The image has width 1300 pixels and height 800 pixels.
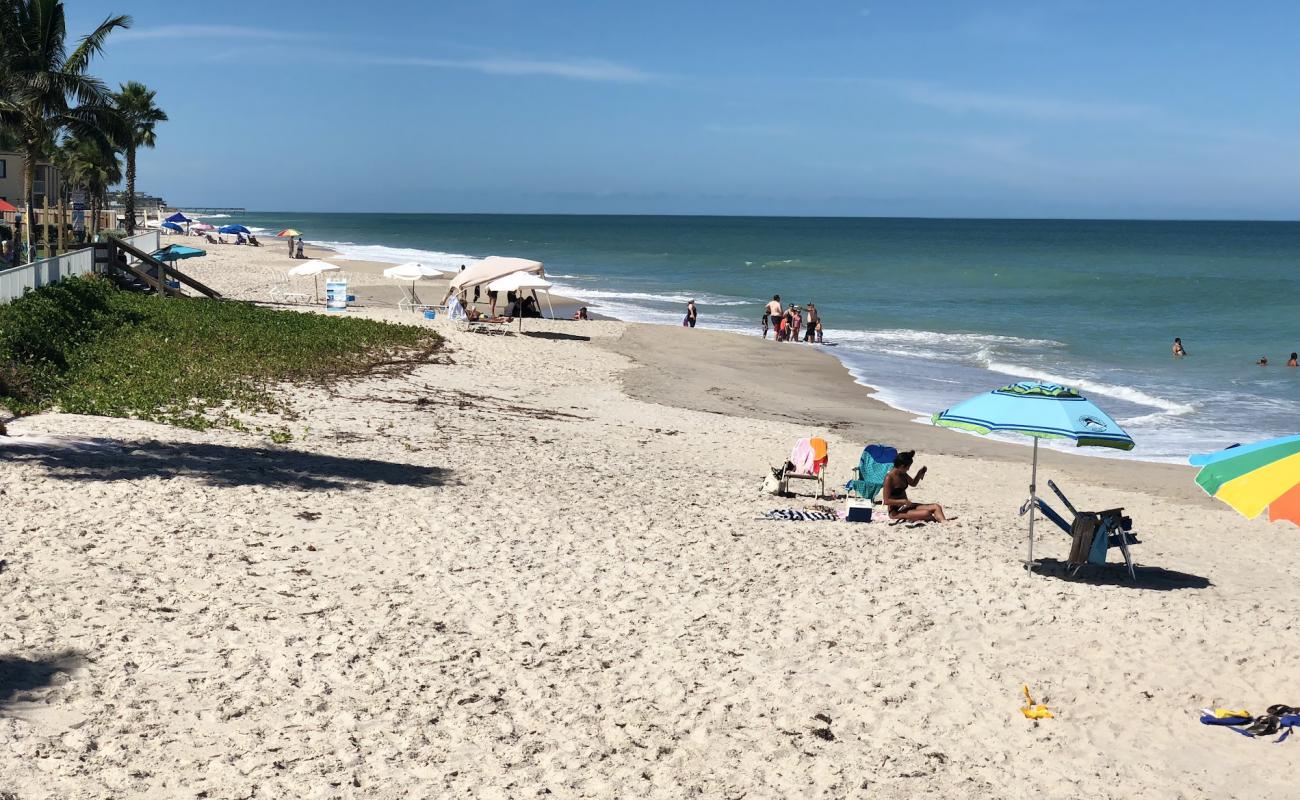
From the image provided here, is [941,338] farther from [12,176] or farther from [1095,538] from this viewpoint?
[12,176]

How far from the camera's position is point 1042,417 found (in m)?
9.39

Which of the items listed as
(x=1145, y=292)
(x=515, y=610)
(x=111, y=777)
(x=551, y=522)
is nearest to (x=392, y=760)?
(x=111, y=777)

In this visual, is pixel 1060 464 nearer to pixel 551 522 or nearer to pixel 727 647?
pixel 551 522

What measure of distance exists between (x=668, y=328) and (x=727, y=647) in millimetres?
24777

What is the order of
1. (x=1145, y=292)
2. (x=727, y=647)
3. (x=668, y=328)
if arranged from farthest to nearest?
(x=1145, y=292) → (x=668, y=328) → (x=727, y=647)

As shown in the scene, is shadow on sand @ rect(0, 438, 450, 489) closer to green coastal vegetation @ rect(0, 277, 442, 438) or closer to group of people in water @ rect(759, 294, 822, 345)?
green coastal vegetation @ rect(0, 277, 442, 438)

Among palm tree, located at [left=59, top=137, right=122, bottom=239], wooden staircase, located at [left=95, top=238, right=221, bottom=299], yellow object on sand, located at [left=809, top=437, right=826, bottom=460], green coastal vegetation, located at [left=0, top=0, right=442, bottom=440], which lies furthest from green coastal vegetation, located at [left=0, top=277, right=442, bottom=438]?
palm tree, located at [left=59, top=137, right=122, bottom=239]

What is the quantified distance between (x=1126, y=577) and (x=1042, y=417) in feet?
6.58

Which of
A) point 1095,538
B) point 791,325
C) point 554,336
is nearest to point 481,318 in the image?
point 554,336

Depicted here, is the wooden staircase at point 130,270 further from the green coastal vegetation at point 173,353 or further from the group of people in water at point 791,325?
the group of people in water at point 791,325

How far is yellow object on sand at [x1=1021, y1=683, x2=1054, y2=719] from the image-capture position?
732 centimetres

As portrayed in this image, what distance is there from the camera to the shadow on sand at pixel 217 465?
10711mm

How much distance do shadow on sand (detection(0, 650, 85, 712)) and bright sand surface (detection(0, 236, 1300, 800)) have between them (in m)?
0.03

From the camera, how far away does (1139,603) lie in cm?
945
